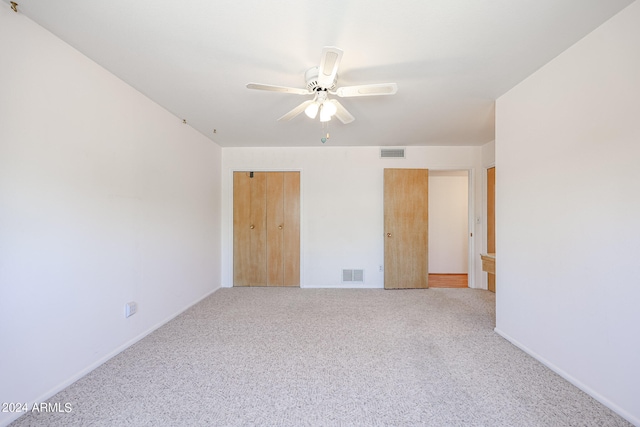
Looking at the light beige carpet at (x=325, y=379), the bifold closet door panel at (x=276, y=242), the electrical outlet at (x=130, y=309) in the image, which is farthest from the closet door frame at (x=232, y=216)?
the electrical outlet at (x=130, y=309)

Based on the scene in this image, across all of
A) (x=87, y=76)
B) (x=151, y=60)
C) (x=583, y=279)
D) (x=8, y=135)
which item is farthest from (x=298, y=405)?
(x=87, y=76)

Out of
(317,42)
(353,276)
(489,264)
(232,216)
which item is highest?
(317,42)

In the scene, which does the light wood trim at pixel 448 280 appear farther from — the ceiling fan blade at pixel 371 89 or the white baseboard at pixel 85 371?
the white baseboard at pixel 85 371

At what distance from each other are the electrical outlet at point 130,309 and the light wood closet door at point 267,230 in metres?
1.95

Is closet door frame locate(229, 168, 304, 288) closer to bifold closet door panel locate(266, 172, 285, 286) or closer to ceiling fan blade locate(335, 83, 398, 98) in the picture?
bifold closet door panel locate(266, 172, 285, 286)

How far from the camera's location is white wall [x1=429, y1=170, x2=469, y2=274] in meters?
5.25

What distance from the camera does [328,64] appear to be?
4.91ft

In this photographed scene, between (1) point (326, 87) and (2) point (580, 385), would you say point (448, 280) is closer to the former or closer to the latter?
(2) point (580, 385)

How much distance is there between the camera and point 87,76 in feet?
6.08

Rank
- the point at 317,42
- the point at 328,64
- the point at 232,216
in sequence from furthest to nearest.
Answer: the point at 232,216
the point at 317,42
the point at 328,64

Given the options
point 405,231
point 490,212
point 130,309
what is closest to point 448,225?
point 490,212

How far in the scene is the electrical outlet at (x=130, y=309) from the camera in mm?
2203

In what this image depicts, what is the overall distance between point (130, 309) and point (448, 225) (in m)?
5.56

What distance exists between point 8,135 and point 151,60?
3.31 ft
